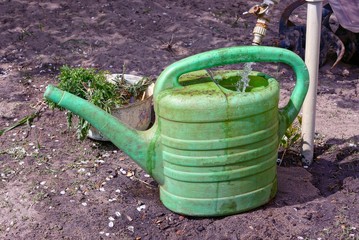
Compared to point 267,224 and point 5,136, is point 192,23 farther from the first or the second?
point 267,224

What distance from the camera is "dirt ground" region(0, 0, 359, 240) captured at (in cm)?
301

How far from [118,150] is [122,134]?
2.80 ft

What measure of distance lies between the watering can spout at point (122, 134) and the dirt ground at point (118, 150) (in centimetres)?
30

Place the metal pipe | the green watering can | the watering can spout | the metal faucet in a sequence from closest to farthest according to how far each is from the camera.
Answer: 1. the green watering can
2. the watering can spout
3. the metal faucet
4. the metal pipe

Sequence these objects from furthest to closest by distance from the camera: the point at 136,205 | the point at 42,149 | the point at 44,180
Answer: the point at 42,149 < the point at 44,180 < the point at 136,205

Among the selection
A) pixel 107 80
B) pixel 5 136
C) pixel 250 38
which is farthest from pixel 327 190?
pixel 250 38

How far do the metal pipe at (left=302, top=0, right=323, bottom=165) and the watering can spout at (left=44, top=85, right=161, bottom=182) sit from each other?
955 millimetres

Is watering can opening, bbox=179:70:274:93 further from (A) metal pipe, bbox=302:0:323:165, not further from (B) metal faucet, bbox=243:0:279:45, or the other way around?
(A) metal pipe, bbox=302:0:323:165

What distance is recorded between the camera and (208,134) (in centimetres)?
279

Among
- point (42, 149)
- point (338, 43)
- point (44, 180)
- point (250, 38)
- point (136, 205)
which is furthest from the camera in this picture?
point (250, 38)

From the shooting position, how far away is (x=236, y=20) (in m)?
5.86

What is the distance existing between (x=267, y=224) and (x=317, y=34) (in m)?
1.06

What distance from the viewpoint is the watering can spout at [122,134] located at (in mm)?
2953

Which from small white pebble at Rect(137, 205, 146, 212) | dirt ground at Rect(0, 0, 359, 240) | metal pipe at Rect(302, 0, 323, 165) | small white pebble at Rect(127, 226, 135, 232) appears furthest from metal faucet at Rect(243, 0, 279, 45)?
small white pebble at Rect(127, 226, 135, 232)
